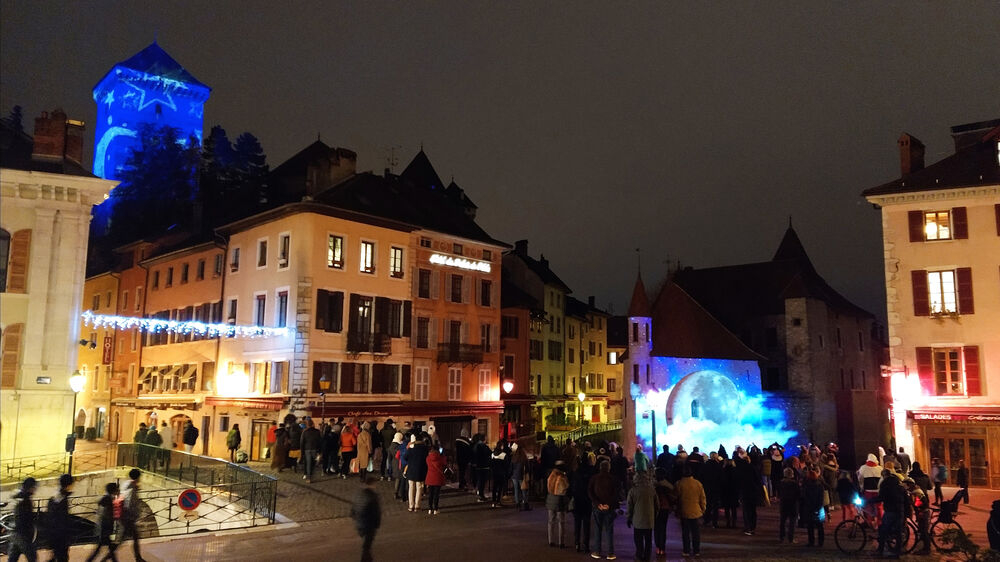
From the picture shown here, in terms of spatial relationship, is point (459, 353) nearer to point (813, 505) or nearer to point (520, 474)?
point (520, 474)

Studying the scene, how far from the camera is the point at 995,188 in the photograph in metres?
28.0

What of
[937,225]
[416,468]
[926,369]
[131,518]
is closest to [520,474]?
[416,468]

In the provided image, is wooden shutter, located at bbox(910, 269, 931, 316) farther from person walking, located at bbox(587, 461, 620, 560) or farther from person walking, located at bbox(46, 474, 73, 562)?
person walking, located at bbox(46, 474, 73, 562)

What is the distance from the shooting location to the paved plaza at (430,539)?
1352 centimetres

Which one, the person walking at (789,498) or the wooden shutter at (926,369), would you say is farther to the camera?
the wooden shutter at (926,369)

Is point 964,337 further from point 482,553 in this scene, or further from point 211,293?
point 211,293

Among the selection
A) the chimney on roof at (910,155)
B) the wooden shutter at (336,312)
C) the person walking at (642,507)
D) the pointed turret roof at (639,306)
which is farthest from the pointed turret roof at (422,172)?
the person walking at (642,507)

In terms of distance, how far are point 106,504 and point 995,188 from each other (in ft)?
100

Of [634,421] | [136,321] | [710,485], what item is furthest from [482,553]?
[634,421]

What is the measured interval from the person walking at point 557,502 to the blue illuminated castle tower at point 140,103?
67.6 metres

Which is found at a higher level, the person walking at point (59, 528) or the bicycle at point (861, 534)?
the person walking at point (59, 528)

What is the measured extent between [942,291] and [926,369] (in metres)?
3.12

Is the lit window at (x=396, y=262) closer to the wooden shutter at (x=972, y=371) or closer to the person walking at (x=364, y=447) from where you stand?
the person walking at (x=364, y=447)

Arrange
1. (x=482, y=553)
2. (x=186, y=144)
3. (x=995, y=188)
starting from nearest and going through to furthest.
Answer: (x=482, y=553)
(x=995, y=188)
(x=186, y=144)
